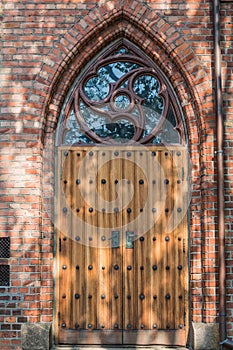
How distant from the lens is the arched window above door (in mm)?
6367

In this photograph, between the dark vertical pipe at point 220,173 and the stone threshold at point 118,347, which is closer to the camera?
the dark vertical pipe at point 220,173

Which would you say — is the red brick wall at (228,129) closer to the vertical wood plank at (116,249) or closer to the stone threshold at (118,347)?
the stone threshold at (118,347)

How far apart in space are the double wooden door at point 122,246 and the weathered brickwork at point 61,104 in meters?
0.18

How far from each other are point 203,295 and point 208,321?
0.97ft

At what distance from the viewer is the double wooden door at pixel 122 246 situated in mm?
6059

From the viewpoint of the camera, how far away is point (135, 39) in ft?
20.7

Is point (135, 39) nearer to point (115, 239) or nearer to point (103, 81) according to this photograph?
point (103, 81)

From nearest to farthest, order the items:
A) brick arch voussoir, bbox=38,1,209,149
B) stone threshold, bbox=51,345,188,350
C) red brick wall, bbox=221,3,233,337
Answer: red brick wall, bbox=221,3,233,337, stone threshold, bbox=51,345,188,350, brick arch voussoir, bbox=38,1,209,149

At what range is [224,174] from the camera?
598cm

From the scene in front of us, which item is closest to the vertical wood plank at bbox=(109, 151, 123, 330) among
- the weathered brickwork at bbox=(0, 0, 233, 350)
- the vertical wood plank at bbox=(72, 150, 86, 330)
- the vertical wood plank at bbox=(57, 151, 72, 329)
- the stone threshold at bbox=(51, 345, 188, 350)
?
the stone threshold at bbox=(51, 345, 188, 350)

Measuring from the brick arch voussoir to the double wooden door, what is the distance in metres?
0.58

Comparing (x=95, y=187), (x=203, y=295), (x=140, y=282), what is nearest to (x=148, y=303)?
(x=140, y=282)

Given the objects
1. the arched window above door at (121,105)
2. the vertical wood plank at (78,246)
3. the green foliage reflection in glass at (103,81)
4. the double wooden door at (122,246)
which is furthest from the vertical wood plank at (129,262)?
the green foliage reflection in glass at (103,81)

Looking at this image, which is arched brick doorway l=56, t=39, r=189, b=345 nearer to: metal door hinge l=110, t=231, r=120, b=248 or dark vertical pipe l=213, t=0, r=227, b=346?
metal door hinge l=110, t=231, r=120, b=248
